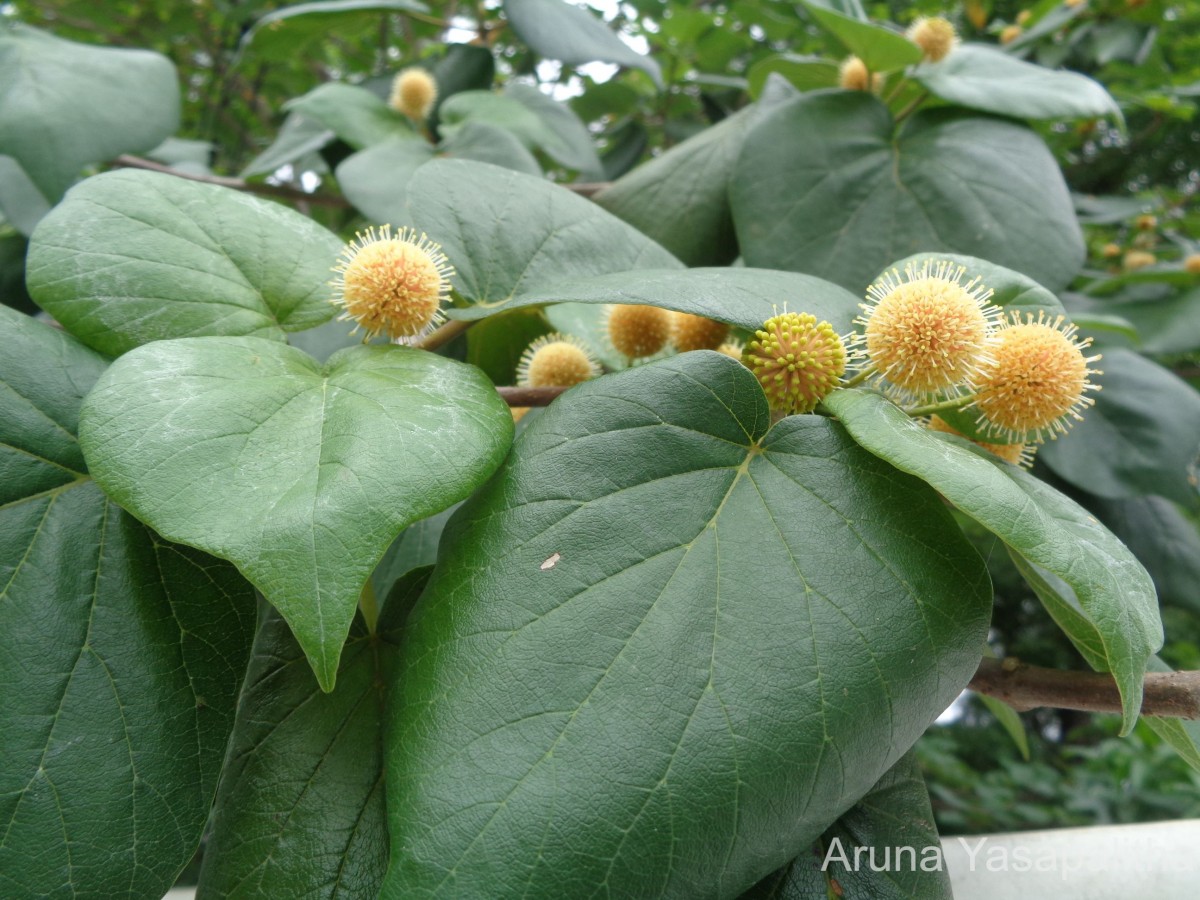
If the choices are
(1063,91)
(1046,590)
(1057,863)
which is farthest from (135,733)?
(1063,91)

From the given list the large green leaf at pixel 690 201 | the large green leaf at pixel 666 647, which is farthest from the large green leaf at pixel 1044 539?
the large green leaf at pixel 690 201

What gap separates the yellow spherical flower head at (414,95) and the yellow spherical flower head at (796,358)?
776 mm

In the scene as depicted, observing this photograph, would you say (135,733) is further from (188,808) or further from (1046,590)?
(1046,590)

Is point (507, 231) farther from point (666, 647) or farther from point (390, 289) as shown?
point (666, 647)

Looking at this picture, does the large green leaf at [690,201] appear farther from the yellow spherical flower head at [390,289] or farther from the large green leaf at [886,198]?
the yellow spherical flower head at [390,289]

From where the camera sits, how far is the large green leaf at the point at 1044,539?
0.34m

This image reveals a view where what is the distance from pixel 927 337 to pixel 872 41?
1.71 ft

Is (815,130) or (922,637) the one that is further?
(815,130)

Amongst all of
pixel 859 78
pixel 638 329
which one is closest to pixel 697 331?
pixel 638 329

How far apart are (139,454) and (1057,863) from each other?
24.9 inches

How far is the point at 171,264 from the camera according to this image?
487 mm

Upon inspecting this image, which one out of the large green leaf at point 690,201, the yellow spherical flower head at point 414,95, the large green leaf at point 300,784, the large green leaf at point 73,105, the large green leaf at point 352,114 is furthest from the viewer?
the yellow spherical flower head at point 414,95

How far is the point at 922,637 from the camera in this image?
0.38m

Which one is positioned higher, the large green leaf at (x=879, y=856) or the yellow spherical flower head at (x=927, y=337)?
the yellow spherical flower head at (x=927, y=337)
